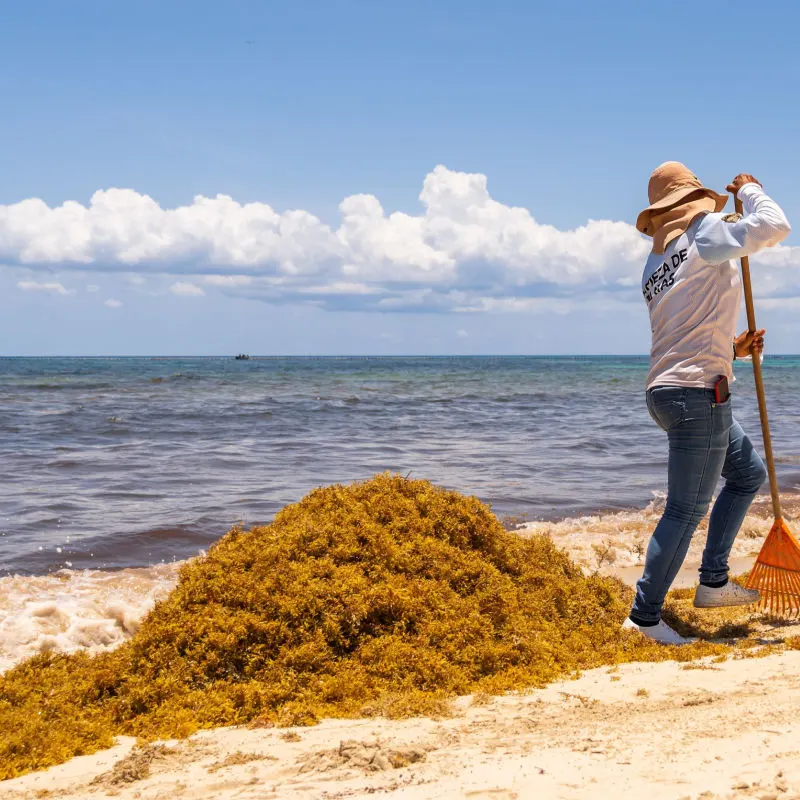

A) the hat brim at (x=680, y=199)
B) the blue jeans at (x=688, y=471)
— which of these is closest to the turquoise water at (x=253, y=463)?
the blue jeans at (x=688, y=471)

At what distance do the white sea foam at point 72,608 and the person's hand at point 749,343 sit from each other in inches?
138

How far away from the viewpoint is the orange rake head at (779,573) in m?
4.14

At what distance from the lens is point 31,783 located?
2.55 meters

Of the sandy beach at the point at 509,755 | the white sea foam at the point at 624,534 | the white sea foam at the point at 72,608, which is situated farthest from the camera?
the white sea foam at the point at 624,534

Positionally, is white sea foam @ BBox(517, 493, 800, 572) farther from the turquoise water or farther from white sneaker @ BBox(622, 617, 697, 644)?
white sneaker @ BBox(622, 617, 697, 644)

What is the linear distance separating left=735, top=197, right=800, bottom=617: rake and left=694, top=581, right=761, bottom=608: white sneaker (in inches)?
5.6

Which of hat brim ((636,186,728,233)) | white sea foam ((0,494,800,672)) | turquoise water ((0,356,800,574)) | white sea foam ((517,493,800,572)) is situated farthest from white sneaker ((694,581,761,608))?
turquoise water ((0,356,800,574))

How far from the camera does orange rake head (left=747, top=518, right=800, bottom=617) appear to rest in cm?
414

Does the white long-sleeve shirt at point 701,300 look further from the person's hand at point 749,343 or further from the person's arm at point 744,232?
the person's hand at point 749,343

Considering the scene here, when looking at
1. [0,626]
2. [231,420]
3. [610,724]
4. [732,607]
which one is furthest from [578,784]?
[231,420]

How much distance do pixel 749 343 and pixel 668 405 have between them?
777 mm

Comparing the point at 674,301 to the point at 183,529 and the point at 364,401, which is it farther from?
the point at 364,401

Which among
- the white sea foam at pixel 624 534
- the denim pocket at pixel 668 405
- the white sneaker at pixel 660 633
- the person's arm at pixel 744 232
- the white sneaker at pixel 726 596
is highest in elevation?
the person's arm at pixel 744 232

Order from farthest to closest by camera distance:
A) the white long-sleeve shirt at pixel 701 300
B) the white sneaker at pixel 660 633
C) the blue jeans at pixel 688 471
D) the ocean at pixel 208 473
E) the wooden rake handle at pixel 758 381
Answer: the ocean at pixel 208 473
the wooden rake handle at pixel 758 381
the white sneaker at pixel 660 633
the blue jeans at pixel 688 471
the white long-sleeve shirt at pixel 701 300
